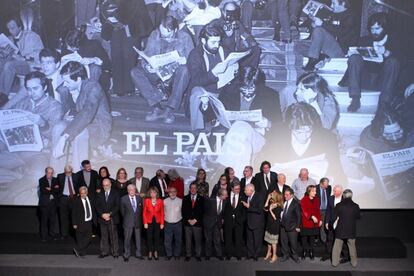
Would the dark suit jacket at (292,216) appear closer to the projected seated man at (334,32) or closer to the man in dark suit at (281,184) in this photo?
the man in dark suit at (281,184)

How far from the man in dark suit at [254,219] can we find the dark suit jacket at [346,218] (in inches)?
47.3

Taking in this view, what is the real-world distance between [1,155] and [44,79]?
156cm

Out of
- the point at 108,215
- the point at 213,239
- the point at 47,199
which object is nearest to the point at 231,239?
→ the point at 213,239

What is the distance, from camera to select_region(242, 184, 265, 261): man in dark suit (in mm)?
13195

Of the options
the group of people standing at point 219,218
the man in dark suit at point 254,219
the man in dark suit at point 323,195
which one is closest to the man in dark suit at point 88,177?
the group of people standing at point 219,218

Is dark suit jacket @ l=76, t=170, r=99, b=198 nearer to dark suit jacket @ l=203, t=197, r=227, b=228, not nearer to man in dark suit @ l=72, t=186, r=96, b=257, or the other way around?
man in dark suit @ l=72, t=186, r=96, b=257

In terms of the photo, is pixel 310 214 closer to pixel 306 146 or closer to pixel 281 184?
pixel 281 184

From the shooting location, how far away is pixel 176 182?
14.2 m

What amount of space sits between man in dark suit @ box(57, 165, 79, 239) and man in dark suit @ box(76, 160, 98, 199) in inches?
3.8

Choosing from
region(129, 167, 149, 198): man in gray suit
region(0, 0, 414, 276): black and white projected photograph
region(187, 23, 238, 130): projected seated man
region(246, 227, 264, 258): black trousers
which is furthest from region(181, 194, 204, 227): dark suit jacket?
region(187, 23, 238, 130): projected seated man

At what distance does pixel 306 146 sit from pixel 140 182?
3130 millimetres

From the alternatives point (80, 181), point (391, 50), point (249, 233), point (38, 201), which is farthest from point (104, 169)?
point (391, 50)

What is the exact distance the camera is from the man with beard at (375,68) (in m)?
14.8

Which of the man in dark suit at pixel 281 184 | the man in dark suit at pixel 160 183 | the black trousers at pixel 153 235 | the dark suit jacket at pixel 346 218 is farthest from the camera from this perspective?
the man in dark suit at pixel 160 183
